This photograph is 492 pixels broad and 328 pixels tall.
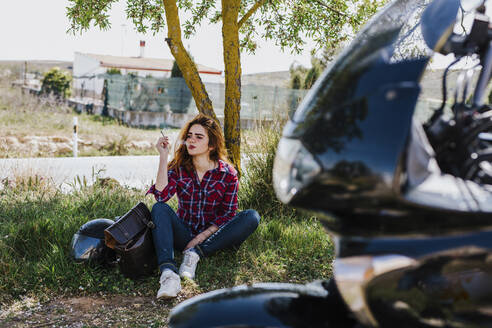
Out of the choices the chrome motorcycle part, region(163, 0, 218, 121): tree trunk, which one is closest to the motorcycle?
the chrome motorcycle part

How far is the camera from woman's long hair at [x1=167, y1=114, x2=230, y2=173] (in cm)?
378

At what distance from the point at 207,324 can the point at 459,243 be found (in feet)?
2.40

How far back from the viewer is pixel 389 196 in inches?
46.2

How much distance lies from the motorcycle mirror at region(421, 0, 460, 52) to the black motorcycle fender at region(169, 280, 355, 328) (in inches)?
31.9

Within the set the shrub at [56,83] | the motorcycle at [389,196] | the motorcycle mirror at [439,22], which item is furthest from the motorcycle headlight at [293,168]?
the shrub at [56,83]

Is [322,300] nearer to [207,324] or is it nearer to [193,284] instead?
[207,324]

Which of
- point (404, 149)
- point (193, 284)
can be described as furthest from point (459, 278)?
point (193, 284)

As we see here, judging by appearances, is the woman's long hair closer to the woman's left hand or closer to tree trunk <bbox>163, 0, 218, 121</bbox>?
the woman's left hand

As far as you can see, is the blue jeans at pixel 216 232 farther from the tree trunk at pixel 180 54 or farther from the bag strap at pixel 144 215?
the tree trunk at pixel 180 54

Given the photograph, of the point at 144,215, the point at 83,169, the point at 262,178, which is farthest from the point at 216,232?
the point at 83,169

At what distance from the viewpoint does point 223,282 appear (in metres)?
3.59

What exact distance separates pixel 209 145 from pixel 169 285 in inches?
47.4

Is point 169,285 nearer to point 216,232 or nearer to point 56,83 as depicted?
point 216,232

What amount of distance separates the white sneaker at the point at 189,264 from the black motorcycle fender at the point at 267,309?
191 centimetres
